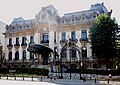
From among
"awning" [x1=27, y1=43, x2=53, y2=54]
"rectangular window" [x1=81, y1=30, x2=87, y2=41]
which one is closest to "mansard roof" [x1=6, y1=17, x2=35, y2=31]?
"rectangular window" [x1=81, y1=30, x2=87, y2=41]

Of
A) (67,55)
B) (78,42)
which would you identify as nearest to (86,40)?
(78,42)

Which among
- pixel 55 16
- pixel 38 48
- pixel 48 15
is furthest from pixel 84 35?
pixel 38 48

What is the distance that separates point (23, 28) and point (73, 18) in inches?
602

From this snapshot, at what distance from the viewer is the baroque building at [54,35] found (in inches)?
2352

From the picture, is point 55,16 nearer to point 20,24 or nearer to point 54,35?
point 54,35

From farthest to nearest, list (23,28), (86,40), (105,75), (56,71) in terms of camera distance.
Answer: (23,28), (86,40), (56,71), (105,75)

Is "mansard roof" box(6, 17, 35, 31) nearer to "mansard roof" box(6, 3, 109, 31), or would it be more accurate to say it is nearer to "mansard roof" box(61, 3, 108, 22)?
"mansard roof" box(6, 3, 109, 31)

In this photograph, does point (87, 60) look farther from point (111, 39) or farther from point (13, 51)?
point (13, 51)

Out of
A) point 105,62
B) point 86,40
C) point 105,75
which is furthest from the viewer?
point 86,40

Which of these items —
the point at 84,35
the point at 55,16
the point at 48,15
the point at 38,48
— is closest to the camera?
the point at 38,48

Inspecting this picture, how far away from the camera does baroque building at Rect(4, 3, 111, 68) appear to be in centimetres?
5973

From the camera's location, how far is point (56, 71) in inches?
1959

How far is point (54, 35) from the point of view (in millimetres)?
64625

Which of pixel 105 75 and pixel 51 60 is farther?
pixel 51 60
